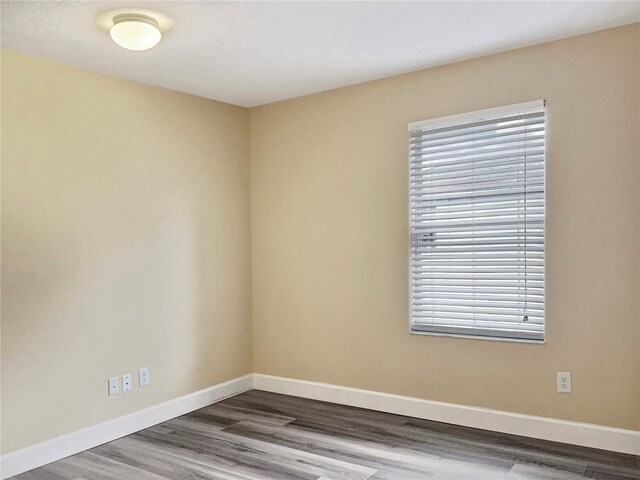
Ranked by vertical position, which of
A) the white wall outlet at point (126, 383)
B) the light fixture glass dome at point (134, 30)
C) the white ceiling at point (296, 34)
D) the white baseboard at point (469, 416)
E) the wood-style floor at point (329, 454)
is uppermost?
the white ceiling at point (296, 34)

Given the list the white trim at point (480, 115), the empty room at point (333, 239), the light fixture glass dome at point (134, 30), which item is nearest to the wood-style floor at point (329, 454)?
the empty room at point (333, 239)

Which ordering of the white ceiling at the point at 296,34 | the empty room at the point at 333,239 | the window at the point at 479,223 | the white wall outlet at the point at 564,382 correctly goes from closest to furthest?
the white ceiling at the point at 296,34
the empty room at the point at 333,239
the white wall outlet at the point at 564,382
the window at the point at 479,223

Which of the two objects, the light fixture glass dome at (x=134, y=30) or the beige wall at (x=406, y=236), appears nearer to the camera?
the light fixture glass dome at (x=134, y=30)

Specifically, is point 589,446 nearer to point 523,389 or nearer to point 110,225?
point 523,389

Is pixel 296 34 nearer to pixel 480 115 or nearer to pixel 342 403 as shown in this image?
pixel 480 115

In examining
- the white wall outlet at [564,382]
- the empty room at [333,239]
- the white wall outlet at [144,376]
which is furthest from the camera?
the white wall outlet at [144,376]

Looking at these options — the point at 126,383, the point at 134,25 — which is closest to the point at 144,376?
the point at 126,383

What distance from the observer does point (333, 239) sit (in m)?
4.51

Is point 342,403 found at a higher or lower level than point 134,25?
lower

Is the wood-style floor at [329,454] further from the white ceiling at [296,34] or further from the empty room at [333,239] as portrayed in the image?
the white ceiling at [296,34]

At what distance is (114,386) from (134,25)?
2.30m

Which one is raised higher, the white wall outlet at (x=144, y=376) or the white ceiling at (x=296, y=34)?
the white ceiling at (x=296, y=34)

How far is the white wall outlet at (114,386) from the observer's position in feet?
12.6

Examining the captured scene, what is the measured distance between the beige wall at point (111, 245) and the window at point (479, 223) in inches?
63.7
